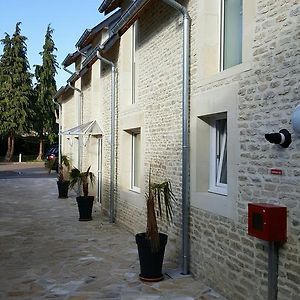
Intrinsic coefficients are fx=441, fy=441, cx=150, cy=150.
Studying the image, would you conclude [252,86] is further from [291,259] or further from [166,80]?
[166,80]

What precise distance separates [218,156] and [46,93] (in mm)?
43888

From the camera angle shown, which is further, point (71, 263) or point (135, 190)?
point (135, 190)

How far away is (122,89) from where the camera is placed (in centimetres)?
1165

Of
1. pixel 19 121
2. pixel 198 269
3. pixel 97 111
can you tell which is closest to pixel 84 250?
pixel 198 269

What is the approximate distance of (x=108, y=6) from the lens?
45.0 ft

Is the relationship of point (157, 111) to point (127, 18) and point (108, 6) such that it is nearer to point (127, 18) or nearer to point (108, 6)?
point (127, 18)

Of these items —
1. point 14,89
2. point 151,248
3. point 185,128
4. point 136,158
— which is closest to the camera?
point 151,248

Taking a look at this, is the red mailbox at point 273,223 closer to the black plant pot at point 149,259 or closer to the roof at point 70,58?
the black plant pot at point 149,259

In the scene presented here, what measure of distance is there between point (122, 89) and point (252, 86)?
6738 mm

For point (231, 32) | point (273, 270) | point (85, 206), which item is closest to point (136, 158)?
point (85, 206)

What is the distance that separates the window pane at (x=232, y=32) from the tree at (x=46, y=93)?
1631 inches

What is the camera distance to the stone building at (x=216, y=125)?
4.70 metres

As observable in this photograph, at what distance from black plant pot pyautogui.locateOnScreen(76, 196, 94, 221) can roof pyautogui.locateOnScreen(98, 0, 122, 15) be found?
19.3ft

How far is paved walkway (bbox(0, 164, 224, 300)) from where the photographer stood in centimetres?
613
